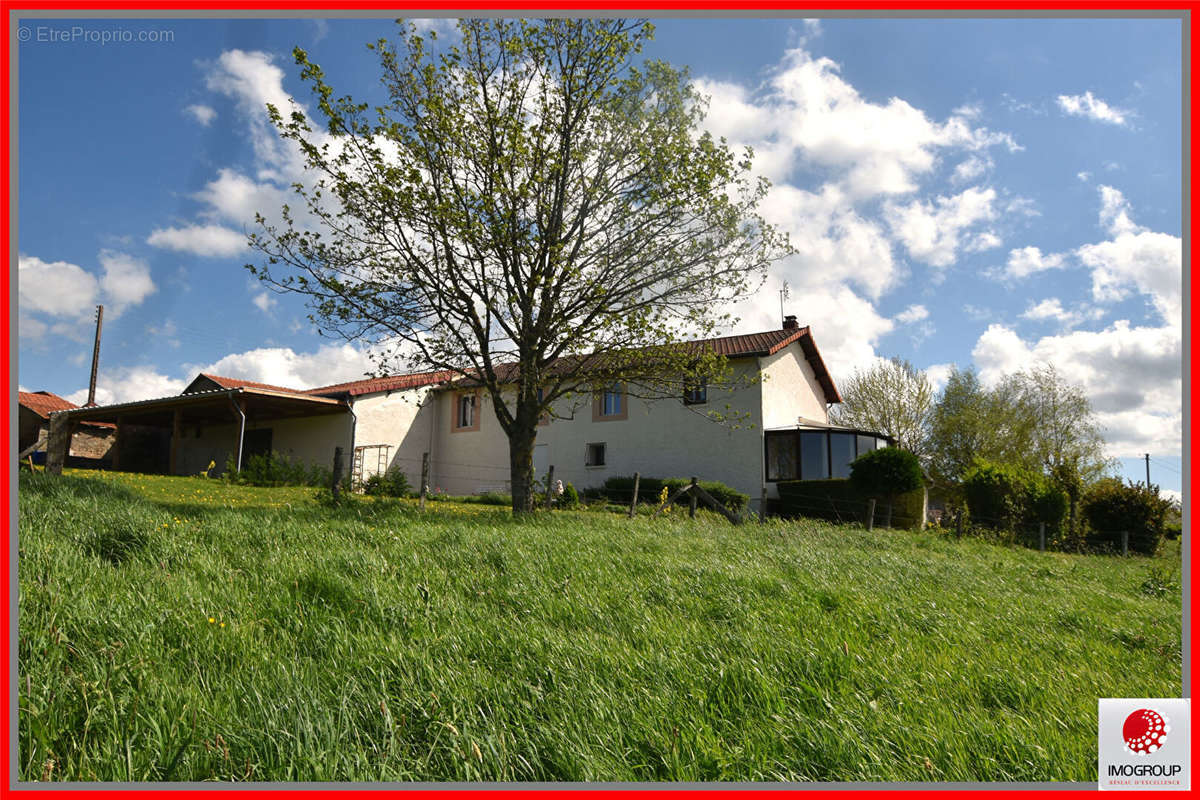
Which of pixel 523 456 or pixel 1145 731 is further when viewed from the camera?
pixel 523 456

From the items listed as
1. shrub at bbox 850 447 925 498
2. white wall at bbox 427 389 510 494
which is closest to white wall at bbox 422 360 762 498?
white wall at bbox 427 389 510 494

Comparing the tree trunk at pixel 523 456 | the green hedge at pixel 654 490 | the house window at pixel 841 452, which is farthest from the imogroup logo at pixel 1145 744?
the house window at pixel 841 452

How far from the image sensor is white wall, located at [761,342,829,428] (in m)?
22.2

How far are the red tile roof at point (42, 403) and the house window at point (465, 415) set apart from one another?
1597 cm

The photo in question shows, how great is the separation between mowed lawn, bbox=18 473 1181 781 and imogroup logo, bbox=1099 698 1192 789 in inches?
15.2

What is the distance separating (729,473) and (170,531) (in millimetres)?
17802

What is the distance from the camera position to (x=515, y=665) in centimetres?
362

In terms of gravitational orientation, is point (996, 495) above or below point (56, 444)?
below

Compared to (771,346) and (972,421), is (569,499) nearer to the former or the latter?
(771,346)

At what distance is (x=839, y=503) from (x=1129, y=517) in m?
8.79

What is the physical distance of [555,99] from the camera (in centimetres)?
1183

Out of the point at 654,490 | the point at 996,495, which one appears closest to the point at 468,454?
the point at 654,490

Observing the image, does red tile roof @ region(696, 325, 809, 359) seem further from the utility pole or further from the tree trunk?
the utility pole

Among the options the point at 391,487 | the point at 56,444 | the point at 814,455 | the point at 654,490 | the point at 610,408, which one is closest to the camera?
the point at 56,444
